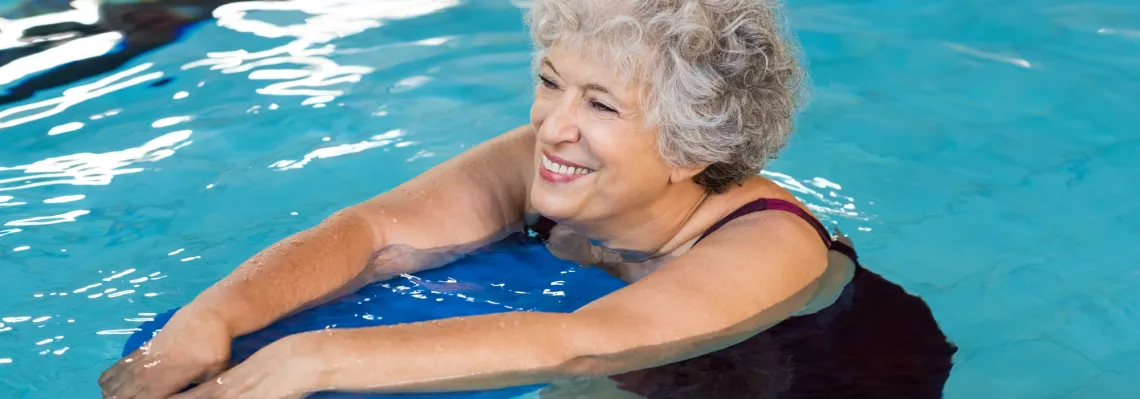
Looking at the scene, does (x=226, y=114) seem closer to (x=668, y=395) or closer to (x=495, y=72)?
(x=495, y=72)

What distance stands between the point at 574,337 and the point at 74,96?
373cm

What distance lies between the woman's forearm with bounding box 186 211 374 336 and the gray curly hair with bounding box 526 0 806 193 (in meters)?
0.74

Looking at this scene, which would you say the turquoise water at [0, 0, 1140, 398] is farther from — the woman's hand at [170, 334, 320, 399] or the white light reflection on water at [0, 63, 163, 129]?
the woman's hand at [170, 334, 320, 399]

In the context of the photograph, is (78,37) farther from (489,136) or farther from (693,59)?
(693,59)

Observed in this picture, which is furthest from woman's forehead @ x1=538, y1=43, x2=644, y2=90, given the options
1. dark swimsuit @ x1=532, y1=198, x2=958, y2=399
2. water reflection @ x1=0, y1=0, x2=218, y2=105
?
water reflection @ x1=0, y1=0, x2=218, y2=105

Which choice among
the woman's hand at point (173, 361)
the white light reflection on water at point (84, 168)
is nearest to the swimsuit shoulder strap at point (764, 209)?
the woman's hand at point (173, 361)

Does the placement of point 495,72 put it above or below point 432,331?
below

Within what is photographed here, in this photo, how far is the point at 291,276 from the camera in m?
3.03

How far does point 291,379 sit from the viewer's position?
252cm

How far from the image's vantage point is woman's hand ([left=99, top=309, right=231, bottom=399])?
8.63ft

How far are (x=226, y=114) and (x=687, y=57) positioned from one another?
302cm

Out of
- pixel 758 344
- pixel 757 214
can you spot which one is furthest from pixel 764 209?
pixel 758 344

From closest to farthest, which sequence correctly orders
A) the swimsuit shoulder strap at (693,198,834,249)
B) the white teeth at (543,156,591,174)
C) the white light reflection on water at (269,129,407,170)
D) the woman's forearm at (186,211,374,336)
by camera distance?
the woman's forearm at (186,211,374,336) < the white teeth at (543,156,591,174) < the swimsuit shoulder strap at (693,198,834,249) < the white light reflection on water at (269,129,407,170)

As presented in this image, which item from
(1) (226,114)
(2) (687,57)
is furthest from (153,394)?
(1) (226,114)
